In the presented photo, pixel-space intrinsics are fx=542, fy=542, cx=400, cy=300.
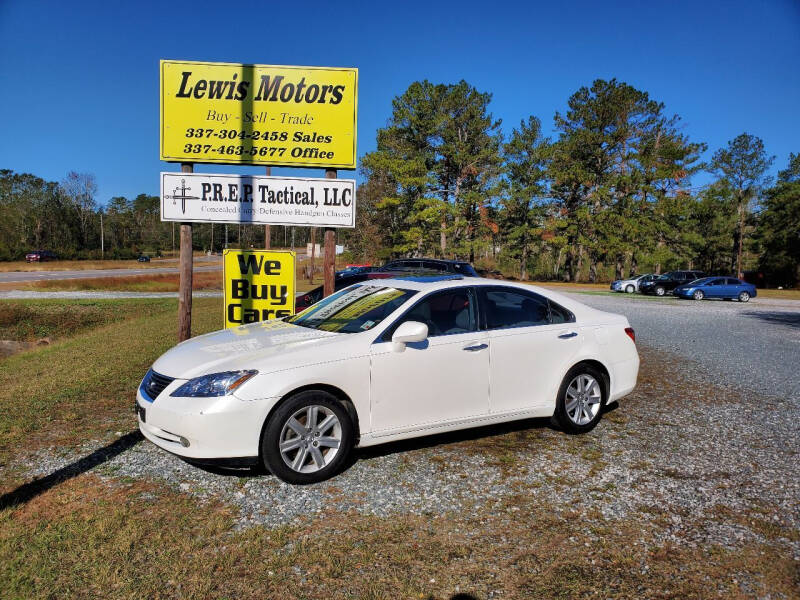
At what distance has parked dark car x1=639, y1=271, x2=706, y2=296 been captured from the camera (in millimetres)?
35000

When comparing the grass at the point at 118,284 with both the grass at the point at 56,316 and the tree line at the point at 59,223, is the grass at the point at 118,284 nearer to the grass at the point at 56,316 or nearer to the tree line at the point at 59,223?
the grass at the point at 56,316

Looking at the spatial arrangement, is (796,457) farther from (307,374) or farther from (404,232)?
(404,232)

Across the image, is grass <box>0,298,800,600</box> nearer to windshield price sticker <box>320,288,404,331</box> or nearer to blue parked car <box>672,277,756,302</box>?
windshield price sticker <box>320,288,404,331</box>

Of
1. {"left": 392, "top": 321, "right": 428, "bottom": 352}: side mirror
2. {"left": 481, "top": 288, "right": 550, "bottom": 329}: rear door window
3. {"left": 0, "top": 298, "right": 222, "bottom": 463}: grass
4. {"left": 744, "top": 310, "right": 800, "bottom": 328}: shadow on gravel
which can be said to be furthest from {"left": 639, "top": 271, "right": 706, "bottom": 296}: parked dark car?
{"left": 392, "top": 321, "right": 428, "bottom": 352}: side mirror

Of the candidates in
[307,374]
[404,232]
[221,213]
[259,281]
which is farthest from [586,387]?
[404,232]

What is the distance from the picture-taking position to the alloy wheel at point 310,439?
3990 mm

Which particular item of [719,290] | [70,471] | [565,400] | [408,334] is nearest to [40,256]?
[719,290]

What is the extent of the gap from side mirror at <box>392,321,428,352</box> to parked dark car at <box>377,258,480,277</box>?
35.4 feet

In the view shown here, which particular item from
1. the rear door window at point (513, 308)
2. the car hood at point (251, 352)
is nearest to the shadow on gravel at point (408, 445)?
the car hood at point (251, 352)

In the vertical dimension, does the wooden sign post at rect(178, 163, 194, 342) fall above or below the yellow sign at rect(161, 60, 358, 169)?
below

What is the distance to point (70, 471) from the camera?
4227 mm

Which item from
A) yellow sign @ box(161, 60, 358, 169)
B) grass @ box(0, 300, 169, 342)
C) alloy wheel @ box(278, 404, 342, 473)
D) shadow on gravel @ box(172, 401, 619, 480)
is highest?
yellow sign @ box(161, 60, 358, 169)

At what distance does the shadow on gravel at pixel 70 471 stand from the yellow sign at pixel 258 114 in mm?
4361

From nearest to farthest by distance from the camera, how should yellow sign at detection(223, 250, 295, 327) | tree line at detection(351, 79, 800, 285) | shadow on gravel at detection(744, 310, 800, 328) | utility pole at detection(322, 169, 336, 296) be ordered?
yellow sign at detection(223, 250, 295, 327)
utility pole at detection(322, 169, 336, 296)
shadow on gravel at detection(744, 310, 800, 328)
tree line at detection(351, 79, 800, 285)
